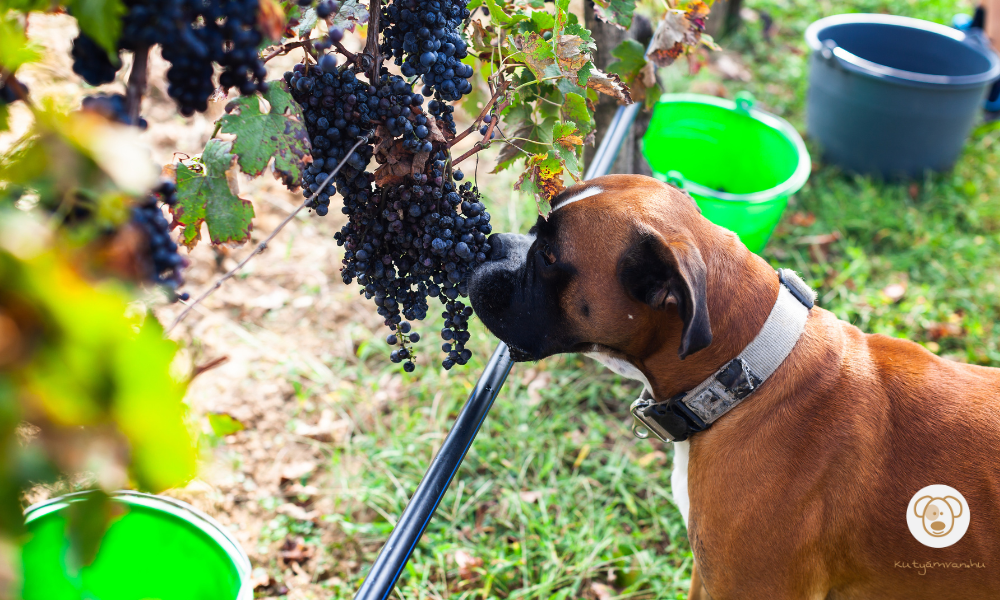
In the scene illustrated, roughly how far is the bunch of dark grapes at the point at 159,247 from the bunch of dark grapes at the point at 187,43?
13cm

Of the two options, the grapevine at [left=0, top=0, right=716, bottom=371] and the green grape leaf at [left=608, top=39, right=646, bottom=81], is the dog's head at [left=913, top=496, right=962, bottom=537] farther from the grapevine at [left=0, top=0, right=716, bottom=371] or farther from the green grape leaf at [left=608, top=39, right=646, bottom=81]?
the green grape leaf at [left=608, top=39, right=646, bottom=81]

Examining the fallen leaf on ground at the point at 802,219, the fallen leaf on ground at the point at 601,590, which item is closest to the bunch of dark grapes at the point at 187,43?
the fallen leaf on ground at the point at 601,590

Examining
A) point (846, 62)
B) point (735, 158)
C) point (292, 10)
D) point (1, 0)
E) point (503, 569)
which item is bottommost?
point (503, 569)

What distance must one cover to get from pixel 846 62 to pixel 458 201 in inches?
162

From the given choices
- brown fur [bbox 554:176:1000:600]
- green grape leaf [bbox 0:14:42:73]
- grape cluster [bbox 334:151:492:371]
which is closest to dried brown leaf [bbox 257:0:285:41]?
green grape leaf [bbox 0:14:42:73]

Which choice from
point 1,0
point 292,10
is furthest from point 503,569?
point 1,0

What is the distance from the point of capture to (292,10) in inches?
51.7

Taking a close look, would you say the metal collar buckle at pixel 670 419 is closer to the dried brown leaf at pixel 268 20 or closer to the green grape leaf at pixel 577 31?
the green grape leaf at pixel 577 31

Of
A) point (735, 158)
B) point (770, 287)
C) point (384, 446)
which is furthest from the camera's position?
point (735, 158)

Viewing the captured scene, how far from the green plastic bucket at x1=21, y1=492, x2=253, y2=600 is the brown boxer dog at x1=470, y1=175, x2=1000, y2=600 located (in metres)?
1.08

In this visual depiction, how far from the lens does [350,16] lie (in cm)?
134

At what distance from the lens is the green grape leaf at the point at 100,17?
71 cm

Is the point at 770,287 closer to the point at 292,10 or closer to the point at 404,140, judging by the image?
the point at 404,140

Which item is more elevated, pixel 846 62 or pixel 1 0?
pixel 1 0
